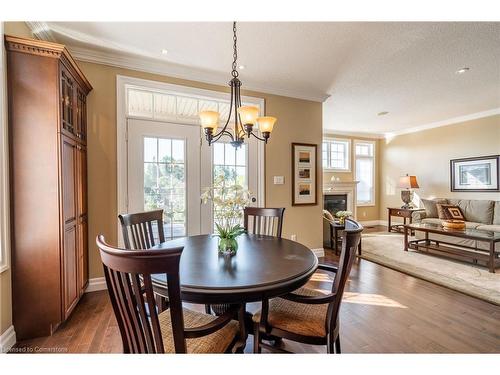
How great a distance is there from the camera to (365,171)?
734 cm

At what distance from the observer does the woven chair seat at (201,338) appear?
1206 millimetres

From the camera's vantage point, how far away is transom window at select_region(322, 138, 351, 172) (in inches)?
267

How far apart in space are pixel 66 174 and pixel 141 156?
37.9 inches

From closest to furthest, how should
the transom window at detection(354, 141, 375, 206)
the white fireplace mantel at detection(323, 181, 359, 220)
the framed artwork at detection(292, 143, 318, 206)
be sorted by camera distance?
the framed artwork at detection(292, 143, 318, 206)
the white fireplace mantel at detection(323, 181, 359, 220)
the transom window at detection(354, 141, 375, 206)

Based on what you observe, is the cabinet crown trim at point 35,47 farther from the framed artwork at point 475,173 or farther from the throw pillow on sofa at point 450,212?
the framed artwork at point 475,173

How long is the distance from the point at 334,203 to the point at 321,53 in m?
4.32

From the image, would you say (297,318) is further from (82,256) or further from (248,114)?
(82,256)

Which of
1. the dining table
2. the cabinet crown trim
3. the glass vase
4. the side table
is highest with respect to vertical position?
the cabinet crown trim

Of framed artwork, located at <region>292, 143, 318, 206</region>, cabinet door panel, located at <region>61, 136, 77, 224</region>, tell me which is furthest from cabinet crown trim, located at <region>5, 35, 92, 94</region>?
framed artwork, located at <region>292, 143, 318, 206</region>

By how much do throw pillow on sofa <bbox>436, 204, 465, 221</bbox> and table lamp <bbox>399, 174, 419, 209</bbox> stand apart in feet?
3.56

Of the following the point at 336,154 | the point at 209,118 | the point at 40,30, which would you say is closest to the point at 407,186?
the point at 336,154

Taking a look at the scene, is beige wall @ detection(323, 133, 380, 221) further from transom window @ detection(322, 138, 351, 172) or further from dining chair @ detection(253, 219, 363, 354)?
dining chair @ detection(253, 219, 363, 354)
